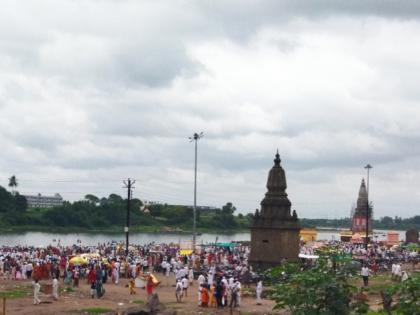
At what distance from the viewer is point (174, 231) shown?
485ft

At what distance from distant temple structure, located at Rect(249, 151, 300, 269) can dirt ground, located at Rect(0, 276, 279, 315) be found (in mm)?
6454

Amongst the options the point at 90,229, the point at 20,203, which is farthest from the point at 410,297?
the point at 20,203

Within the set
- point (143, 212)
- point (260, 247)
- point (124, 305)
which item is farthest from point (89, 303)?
point (143, 212)

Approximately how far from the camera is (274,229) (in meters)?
38.8

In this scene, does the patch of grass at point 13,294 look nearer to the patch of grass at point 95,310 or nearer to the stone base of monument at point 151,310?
the patch of grass at point 95,310

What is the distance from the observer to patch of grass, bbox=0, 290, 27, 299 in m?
28.4

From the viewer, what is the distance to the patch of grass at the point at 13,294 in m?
28.4

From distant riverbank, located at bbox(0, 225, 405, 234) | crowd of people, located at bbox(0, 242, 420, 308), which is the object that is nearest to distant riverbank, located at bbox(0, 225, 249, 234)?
distant riverbank, located at bbox(0, 225, 405, 234)

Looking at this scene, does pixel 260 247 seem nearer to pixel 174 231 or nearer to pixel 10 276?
pixel 10 276

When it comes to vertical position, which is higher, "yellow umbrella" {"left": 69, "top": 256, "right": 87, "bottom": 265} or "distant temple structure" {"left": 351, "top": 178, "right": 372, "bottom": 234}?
"distant temple structure" {"left": 351, "top": 178, "right": 372, "bottom": 234}

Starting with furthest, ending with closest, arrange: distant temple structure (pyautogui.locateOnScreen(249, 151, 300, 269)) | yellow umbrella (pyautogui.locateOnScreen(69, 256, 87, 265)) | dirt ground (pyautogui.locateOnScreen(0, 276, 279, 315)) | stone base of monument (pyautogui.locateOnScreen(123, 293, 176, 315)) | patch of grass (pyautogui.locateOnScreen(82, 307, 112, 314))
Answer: distant temple structure (pyautogui.locateOnScreen(249, 151, 300, 269)) < yellow umbrella (pyautogui.locateOnScreen(69, 256, 87, 265)) < dirt ground (pyautogui.locateOnScreen(0, 276, 279, 315)) < patch of grass (pyautogui.locateOnScreen(82, 307, 112, 314)) < stone base of monument (pyautogui.locateOnScreen(123, 293, 176, 315))

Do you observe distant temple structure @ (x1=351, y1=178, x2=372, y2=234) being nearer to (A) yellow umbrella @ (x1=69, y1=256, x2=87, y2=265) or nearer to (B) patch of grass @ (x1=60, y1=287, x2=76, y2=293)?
(A) yellow umbrella @ (x1=69, y1=256, x2=87, y2=265)

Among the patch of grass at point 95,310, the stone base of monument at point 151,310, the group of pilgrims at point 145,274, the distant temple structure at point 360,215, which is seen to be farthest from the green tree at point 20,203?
the stone base of monument at point 151,310

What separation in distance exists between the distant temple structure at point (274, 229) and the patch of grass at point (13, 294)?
14197 millimetres
